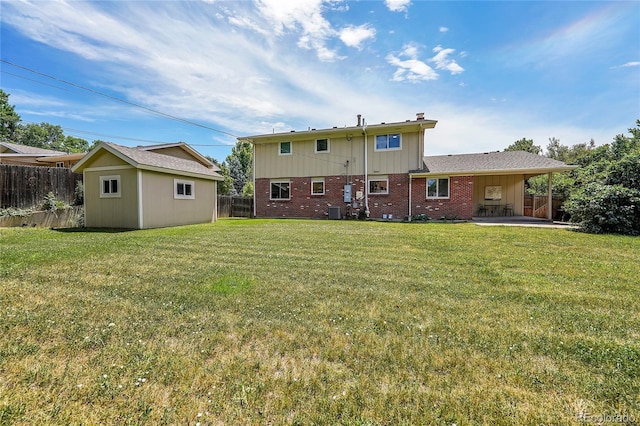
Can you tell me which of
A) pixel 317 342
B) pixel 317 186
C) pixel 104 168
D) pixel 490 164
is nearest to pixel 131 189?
pixel 104 168

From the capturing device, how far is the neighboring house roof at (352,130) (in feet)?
52.1

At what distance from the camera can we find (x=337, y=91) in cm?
1558

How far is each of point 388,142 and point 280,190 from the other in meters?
7.55

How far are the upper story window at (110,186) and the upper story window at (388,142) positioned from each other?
1331cm

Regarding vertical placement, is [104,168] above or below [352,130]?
below

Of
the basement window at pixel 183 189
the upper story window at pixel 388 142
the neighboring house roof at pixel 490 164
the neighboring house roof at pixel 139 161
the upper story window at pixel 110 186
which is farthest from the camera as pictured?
the upper story window at pixel 388 142

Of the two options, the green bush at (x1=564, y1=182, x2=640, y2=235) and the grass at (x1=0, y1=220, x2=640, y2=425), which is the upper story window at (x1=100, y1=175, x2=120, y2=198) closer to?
the grass at (x1=0, y1=220, x2=640, y2=425)

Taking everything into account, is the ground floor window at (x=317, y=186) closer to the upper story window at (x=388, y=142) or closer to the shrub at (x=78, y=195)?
the upper story window at (x=388, y=142)

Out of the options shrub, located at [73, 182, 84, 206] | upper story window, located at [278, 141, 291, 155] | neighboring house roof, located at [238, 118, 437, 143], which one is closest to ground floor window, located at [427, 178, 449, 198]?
neighboring house roof, located at [238, 118, 437, 143]

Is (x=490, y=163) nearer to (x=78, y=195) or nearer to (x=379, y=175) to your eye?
(x=379, y=175)

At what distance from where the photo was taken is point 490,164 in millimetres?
15867

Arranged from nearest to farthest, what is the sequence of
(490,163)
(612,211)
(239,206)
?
(612,211) → (490,163) → (239,206)

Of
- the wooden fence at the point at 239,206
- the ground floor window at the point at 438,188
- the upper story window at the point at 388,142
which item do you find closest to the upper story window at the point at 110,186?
the wooden fence at the point at 239,206

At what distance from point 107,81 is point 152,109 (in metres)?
2.63
